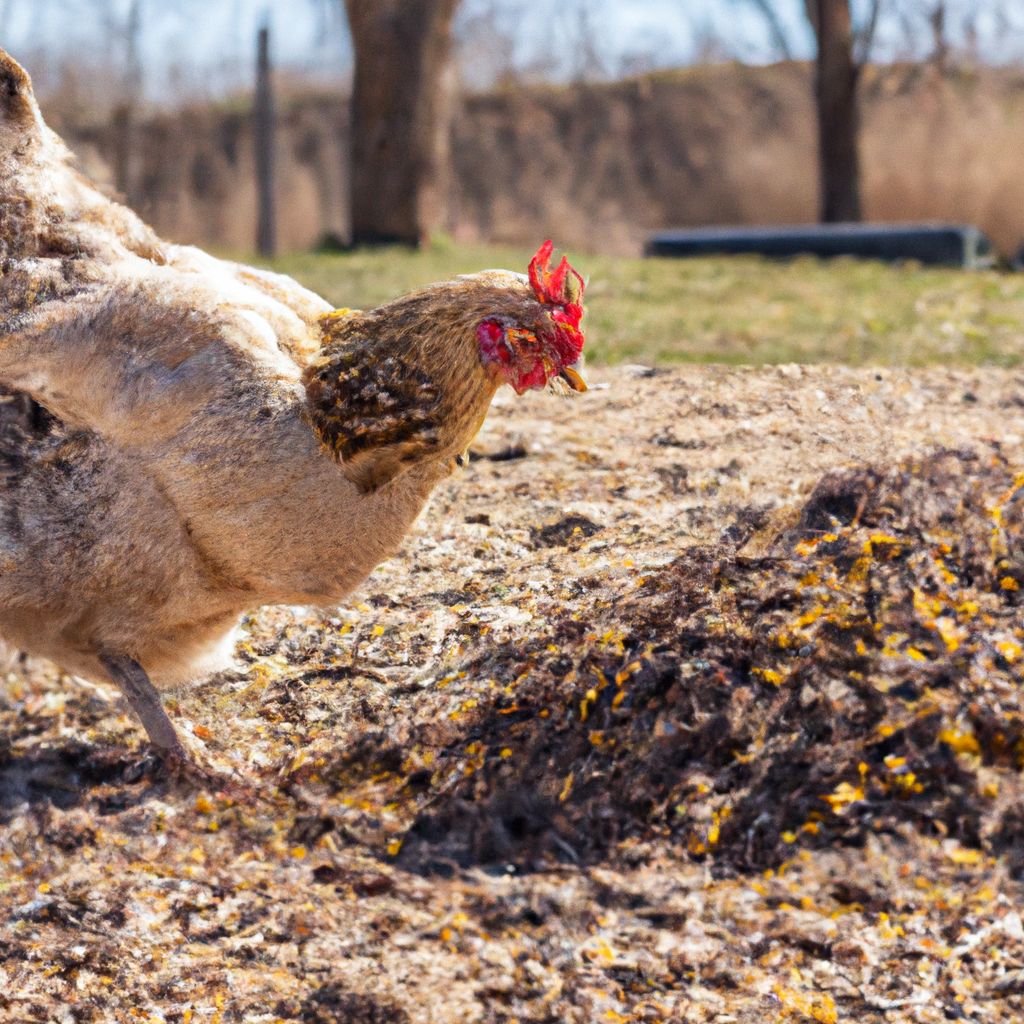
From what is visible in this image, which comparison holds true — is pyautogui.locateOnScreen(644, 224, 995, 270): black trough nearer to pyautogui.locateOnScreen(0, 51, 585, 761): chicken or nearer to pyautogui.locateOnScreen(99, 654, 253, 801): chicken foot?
pyautogui.locateOnScreen(0, 51, 585, 761): chicken

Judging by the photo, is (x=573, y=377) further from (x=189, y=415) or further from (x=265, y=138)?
(x=265, y=138)

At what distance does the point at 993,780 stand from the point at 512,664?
127 cm

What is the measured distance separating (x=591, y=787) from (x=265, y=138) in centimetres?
1129

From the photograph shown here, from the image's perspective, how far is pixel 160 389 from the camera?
273cm

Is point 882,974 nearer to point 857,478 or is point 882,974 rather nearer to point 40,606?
point 857,478

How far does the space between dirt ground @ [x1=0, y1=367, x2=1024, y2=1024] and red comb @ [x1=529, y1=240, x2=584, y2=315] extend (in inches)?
42.7

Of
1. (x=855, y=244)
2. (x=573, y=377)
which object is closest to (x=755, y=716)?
(x=573, y=377)

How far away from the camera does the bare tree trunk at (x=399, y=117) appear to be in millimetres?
11422

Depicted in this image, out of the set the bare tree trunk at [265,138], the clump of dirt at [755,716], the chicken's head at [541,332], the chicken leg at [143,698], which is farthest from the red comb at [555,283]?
the bare tree trunk at [265,138]

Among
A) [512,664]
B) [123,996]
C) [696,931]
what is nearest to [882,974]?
[696,931]

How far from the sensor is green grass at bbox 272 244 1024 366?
241 inches

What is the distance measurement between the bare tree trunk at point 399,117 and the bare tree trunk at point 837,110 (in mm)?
4486

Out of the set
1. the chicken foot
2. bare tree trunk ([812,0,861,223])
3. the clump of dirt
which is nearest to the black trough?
bare tree trunk ([812,0,861,223])

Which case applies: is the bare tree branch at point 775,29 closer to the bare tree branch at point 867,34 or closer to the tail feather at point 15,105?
the bare tree branch at point 867,34
